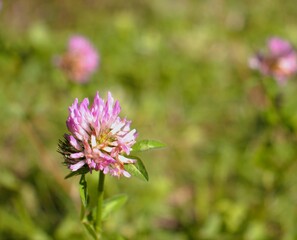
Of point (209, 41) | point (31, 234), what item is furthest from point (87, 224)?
point (209, 41)

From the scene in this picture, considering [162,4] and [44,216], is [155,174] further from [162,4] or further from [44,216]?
[162,4]

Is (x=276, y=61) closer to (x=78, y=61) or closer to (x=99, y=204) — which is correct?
(x=78, y=61)

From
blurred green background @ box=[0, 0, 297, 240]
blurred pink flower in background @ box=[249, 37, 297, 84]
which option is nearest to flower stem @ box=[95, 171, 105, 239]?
blurred green background @ box=[0, 0, 297, 240]

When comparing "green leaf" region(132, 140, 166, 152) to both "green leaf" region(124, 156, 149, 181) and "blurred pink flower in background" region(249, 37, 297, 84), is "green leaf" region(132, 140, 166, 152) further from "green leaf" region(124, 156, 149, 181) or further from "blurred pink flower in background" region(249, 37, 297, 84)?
"blurred pink flower in background" region(249, 37, 297, 84)

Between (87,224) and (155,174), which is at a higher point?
(155,174)

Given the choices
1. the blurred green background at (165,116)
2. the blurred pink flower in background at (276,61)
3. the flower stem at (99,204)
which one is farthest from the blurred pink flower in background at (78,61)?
the flower stem at (99,204)

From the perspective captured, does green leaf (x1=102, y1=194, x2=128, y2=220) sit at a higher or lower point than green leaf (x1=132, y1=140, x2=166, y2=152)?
lower

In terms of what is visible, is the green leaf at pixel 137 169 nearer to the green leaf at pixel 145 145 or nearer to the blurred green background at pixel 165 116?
the green leaf at pixel 145 145
